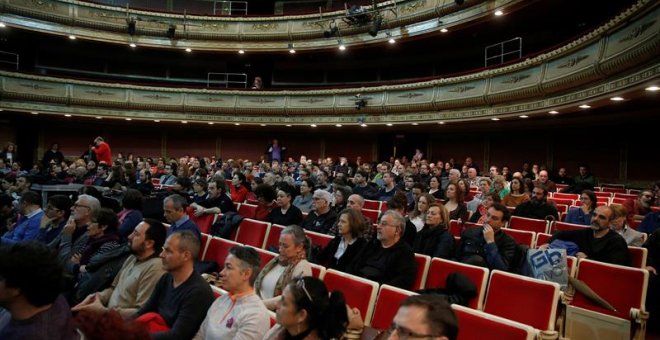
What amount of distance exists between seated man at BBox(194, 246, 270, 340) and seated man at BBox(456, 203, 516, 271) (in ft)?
5.79

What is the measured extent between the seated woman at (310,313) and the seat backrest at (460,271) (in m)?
1.25

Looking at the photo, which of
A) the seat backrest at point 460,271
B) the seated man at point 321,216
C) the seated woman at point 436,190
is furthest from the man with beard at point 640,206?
the seated man at point 321,216

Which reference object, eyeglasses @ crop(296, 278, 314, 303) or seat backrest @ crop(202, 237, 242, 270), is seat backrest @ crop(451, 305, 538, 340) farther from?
seat backrest @ crop(202, 237, 242, 270)

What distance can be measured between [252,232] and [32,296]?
2.85 meters

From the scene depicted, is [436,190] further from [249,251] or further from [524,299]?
[249,251]

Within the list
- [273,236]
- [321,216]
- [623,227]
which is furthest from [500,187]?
[273,236]

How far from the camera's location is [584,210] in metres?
4.96

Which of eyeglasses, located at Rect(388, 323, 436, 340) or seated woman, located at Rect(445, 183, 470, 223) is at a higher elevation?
seated woman, located at Rect(445, 183, 470, 223)

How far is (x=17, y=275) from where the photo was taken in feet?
5.97

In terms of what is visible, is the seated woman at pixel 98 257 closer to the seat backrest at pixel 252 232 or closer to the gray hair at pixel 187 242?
the gray hair at pixel 187 242

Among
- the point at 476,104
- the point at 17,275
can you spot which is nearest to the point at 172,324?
the point at 17,275

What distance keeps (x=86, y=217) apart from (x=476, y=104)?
8963mm

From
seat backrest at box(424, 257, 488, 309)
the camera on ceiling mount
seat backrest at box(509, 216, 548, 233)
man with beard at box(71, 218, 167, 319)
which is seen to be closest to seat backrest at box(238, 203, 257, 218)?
man with beard at box(71, 218, 167, 319)

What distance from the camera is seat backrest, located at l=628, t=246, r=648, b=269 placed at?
3732 mm
